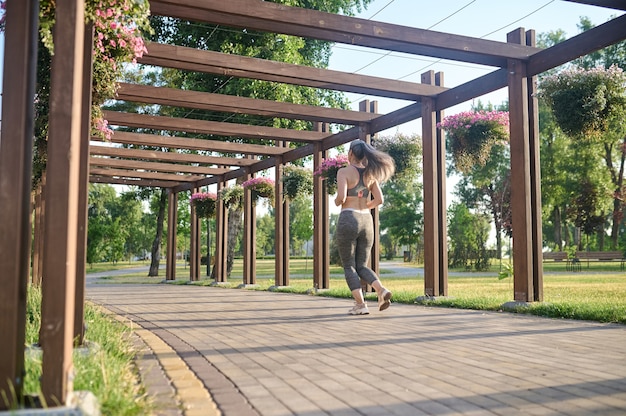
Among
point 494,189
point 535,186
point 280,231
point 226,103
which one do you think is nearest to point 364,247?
point 535,186

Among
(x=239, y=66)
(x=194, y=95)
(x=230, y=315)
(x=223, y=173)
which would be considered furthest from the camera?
(x=223, y=173)

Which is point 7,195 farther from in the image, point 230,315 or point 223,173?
point 223,173

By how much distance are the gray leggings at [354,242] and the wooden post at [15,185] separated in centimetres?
474

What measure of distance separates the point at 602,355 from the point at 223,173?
14.1 m

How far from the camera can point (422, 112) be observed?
9.54 m

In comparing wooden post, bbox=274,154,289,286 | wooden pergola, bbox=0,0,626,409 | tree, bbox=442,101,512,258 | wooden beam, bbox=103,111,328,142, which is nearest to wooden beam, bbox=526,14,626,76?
wooden pergola, bbox=0,0,626,409

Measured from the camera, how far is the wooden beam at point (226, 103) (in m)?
9.12

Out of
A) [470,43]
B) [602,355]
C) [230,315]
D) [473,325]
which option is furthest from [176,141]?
[602,355]

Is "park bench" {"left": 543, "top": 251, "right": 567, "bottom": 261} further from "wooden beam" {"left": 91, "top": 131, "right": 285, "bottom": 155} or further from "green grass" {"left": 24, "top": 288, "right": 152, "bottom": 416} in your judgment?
"green grass" {"left": 24, "top": 288, "right": 152, "bottom": 416}

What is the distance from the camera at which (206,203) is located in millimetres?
18078

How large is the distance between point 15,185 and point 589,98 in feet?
19.8

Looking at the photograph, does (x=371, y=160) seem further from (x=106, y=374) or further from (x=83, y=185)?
A: (x=106, y=374)

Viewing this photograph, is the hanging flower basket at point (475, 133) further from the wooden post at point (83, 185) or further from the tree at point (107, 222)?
the tree at point (107, 222)

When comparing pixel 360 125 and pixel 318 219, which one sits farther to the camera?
pixel 318 219
